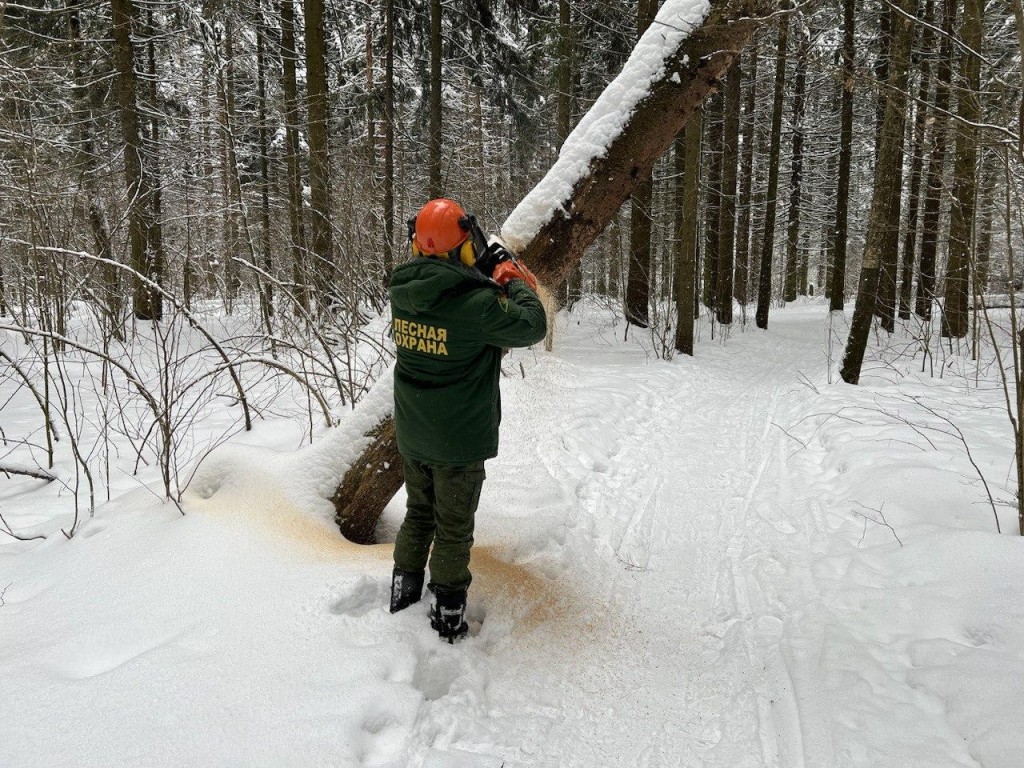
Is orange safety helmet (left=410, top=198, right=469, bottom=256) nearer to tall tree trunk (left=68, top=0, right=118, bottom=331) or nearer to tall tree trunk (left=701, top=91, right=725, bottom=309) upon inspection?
tall tree trunk (left=68, top=0, right=118, bottom=331)

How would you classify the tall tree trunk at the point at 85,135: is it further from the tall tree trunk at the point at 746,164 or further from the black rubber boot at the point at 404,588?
the tall tree trunk at the point at 746,164

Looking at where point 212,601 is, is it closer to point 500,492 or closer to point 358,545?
point 358,545

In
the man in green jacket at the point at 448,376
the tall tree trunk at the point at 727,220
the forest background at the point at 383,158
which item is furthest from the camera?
the tall tree trunk at the point at 727,220

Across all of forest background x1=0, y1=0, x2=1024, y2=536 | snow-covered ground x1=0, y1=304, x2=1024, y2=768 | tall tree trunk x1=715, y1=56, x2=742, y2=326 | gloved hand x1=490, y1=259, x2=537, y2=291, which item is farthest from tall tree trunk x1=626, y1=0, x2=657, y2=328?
gloved hand x1=490, y1=259, x2=537, y2=291

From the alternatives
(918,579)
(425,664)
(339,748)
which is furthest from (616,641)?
(918,579)

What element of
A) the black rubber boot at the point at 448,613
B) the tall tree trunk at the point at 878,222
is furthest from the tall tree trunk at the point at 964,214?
the black rubber boot at the point at 448,613

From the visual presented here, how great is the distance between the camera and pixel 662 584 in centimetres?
343

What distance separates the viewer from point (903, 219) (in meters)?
14.5

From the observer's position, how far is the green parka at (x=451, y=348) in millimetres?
2404

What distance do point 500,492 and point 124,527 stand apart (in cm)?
235

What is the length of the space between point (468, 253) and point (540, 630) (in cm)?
188

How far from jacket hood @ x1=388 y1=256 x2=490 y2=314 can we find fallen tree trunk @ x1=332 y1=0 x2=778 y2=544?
2.73 ft

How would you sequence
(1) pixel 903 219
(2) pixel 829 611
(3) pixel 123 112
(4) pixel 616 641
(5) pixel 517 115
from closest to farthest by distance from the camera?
(4) pixel 616 641 → (2) pixel 829 611 → (3) pixel 123 112 → (1) pixel 903 219 → (5) pixel 517 115

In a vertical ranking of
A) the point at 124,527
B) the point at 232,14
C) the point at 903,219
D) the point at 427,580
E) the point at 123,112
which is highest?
the point at 232,14
